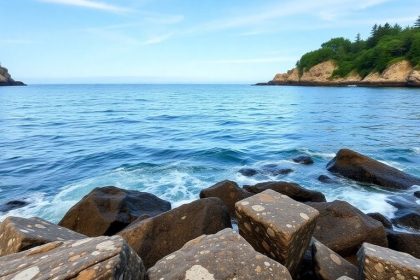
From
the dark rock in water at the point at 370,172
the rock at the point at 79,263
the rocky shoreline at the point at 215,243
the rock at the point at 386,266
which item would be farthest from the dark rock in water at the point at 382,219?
the rock at the point at 79,263

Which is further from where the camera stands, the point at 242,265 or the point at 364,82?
the point at 364,82

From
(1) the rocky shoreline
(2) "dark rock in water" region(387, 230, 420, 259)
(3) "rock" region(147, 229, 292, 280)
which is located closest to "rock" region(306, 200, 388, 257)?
(1) the rocky shoreline

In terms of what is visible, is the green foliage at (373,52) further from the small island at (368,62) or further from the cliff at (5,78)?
the cliff at (5,78)

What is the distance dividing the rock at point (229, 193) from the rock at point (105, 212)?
1.97 metres

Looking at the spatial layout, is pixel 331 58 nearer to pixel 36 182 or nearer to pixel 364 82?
pixel 364 82

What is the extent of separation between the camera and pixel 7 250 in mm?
4281

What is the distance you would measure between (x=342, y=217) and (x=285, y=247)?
354cm

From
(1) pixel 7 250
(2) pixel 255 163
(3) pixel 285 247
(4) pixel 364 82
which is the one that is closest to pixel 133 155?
(2) pixel 255 163

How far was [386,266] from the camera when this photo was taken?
12.2 feet

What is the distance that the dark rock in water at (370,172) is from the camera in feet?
38.9

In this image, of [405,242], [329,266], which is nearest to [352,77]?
[405,242]

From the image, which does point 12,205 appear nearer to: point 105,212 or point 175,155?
Answer: point 105,212

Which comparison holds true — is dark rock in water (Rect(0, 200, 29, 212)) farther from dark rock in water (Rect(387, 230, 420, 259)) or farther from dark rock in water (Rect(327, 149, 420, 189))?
dark rock in water (Rect(327, 149, 420, 189))

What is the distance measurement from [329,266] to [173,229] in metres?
3.26
